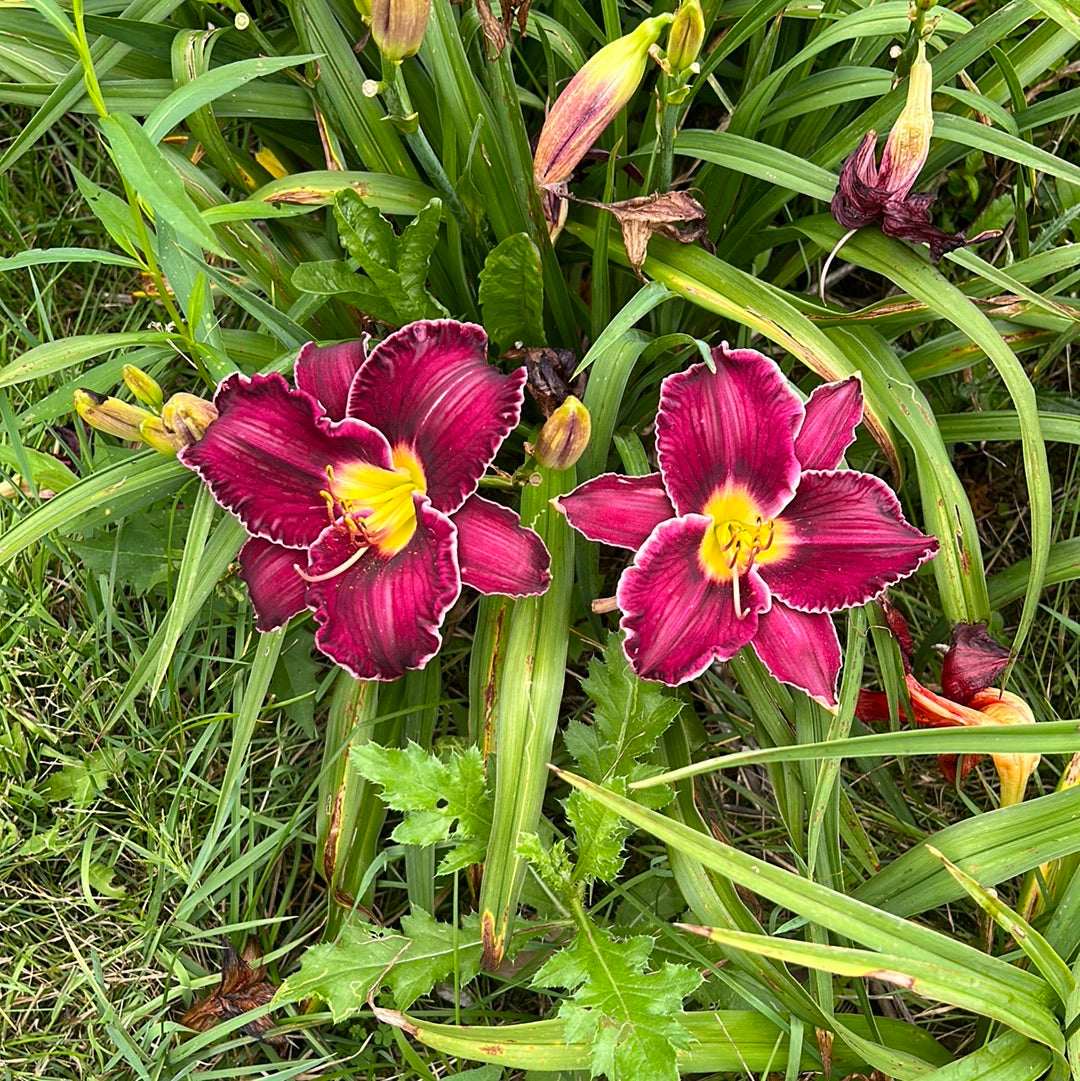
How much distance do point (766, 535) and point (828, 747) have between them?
0.34 m

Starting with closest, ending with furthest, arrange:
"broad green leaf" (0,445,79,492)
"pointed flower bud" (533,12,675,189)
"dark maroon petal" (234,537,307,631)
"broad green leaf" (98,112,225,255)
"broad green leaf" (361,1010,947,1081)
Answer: "broad green leaf" (98,112,225,255) → "pointed flower bud" (533,12,675,189) → "broad green leaf" (361,1010,947,1081) → "dark maroon petal" (234,537,307,631) → "broad green leaf" (0,445,79,492)

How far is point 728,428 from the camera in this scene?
145cm

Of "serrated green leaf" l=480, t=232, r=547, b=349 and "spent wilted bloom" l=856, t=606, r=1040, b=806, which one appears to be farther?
"spent wilted bloom" l=856, t=606, r=1040, b=806

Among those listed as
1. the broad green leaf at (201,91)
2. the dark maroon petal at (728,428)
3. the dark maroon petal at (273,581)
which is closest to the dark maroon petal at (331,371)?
the dark maroon petal at (273,581)

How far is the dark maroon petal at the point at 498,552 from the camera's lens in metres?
1.42

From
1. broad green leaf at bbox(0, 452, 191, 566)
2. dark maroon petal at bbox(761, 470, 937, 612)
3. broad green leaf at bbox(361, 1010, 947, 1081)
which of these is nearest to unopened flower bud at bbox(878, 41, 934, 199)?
dark maroon petal at bbox(761, 470, 937, 612)

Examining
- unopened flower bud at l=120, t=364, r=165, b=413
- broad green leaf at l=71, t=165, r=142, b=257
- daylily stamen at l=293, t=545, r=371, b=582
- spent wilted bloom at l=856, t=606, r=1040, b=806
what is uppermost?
broad green leaf at l=71, t=165, r=142, b=257

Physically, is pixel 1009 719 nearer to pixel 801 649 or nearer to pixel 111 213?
pixel 801 649

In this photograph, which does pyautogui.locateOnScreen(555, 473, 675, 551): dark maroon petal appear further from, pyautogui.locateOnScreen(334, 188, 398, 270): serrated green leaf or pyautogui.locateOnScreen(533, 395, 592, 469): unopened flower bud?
pyautogui.locateOnScreen(334, 188, 398, 270): serrated green leaf

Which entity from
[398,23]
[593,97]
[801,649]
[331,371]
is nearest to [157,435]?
[331,371]

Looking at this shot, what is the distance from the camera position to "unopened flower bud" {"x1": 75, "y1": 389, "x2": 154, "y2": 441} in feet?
4.71

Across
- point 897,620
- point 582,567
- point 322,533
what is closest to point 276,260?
point 322,533

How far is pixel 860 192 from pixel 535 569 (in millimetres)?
707

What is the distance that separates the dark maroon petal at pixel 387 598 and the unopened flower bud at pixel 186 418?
0.73 feet
